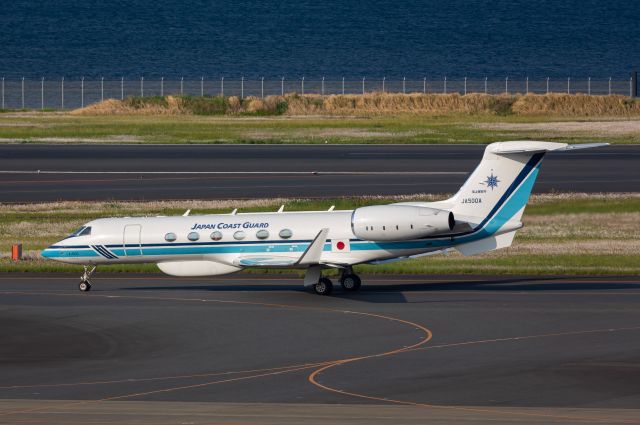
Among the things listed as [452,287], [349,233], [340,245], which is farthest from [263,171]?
[349,233]

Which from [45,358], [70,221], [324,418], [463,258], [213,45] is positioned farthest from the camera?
[213,45]

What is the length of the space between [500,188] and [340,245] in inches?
223

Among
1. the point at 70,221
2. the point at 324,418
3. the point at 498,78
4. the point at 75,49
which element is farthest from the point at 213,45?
the point at 324,418

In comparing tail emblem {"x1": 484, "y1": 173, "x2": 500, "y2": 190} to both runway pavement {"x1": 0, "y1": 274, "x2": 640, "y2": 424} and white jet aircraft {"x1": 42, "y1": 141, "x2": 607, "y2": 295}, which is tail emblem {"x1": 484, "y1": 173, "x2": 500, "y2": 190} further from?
runway pavement {"x1": 0, "y1": 274, "x2": 640, "y2": 424}

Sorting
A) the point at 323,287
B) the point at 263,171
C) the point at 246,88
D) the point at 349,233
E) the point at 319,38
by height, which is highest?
the point at 319,38

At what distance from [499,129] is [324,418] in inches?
2936

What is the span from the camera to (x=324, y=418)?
23.8 metres

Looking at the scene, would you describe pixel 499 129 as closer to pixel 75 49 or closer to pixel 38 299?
pixel 38 299

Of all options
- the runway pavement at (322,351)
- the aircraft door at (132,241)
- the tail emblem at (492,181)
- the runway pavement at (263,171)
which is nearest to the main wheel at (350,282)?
the runway pavement at (322,351)

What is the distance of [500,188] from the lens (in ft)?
135

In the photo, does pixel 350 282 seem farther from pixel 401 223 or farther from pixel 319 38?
pixel 319 38

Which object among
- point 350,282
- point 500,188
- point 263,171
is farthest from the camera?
point 263,171

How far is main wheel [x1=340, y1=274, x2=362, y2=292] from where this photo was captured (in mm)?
42188

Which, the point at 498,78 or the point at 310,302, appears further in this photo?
the point at 498,78
